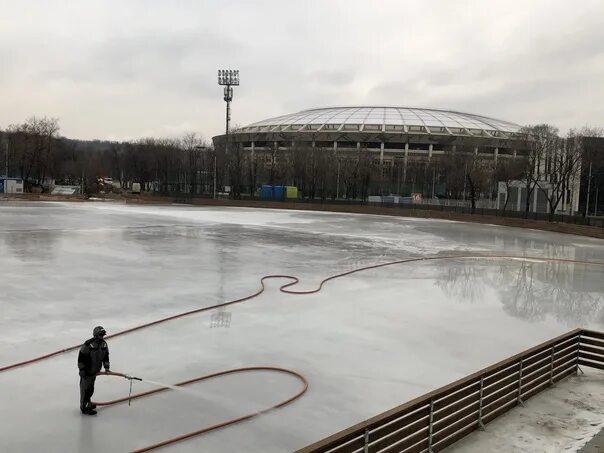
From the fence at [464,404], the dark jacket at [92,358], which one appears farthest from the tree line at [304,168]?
the dark jacket at [92,358]

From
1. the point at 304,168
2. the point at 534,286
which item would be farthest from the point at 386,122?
the point at 534,286

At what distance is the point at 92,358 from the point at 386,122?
11195 centimetres

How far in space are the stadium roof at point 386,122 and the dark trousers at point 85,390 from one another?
105m

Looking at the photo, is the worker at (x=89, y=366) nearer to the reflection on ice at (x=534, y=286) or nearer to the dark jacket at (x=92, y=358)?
the dark jacket at (x=92, y=358)

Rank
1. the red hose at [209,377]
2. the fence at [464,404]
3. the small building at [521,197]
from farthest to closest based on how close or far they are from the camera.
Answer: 1. the small building at [521,197]
2. the red hose at [209,377]
3. the fence at [464,404]

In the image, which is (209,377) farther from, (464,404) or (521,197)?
(521,197)

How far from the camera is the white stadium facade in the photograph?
92.4 meters

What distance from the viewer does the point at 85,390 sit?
25.1 ft

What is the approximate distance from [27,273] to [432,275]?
15.2 meters

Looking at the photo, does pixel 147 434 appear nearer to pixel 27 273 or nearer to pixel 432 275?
pixel 27 273

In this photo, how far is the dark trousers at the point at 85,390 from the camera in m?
7.62

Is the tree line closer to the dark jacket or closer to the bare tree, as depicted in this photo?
the bare tree

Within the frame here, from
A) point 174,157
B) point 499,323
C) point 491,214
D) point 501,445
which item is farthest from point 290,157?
point 501,445

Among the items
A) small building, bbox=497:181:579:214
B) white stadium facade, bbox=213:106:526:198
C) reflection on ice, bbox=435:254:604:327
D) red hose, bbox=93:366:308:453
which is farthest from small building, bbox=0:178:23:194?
red hose, bbox=93:366:308:453
